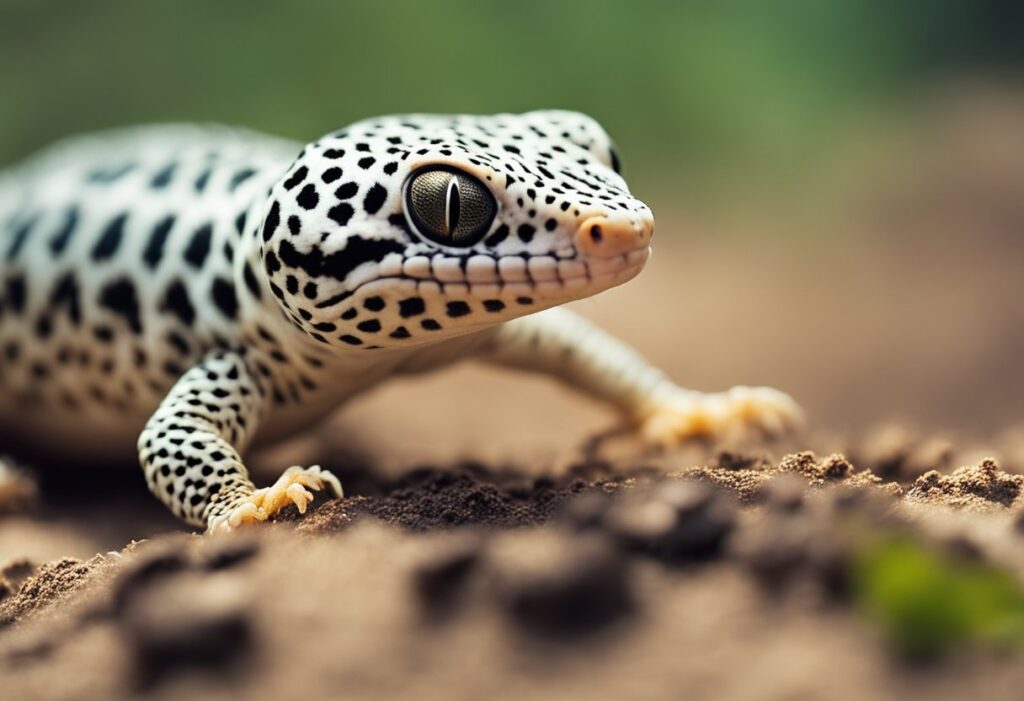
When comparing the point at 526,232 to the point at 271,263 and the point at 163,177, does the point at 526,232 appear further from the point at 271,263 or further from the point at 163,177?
the point at 163,177

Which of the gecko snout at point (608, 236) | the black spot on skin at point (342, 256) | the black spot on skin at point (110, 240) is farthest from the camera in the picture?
the black spot on skin at point (110, 240)

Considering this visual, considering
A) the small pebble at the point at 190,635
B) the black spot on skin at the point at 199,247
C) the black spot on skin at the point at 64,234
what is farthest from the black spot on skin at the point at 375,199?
the black spot on skin at the point at 64,234

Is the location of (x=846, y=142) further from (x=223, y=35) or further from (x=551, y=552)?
(x=551, y=552)

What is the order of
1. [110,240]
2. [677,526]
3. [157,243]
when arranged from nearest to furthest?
1. [677,526]
2. [157,243]
3. [110,240]

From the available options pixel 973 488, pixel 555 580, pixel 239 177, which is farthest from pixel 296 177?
pixel 973 488

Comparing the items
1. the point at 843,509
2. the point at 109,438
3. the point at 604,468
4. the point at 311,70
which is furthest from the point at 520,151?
the point at 311,70

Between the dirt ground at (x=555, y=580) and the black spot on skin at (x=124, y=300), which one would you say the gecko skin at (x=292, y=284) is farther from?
the dirt ground at (x=555, y=580)

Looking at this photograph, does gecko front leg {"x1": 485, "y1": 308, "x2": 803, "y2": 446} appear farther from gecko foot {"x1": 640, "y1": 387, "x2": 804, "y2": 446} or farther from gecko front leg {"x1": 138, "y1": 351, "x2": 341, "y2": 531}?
gecko front leg {"x1": 138, "y1": 351, "x2": 341, "y2": 531}

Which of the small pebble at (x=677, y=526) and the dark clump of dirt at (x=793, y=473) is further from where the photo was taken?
the dark clump of dirt at (x=793, y=473)
